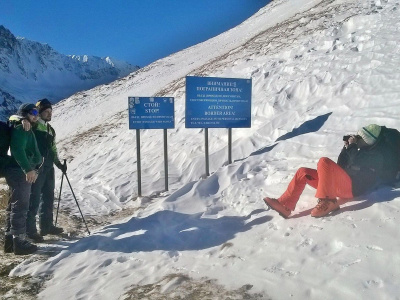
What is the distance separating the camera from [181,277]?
182 inches

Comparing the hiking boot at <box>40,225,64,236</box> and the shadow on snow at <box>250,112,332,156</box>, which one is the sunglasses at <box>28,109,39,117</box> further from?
the shadow on snow at <box>250,112,332,156</box>

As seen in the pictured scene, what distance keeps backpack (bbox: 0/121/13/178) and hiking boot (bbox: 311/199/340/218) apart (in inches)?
170

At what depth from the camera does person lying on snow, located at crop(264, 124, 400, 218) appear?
17.3ft

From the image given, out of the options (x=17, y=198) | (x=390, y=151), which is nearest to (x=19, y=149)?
(x=17, y=198)

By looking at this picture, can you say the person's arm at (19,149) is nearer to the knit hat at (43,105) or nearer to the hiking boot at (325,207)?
the knit hat at (43,105)

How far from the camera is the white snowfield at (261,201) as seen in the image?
4348 millimetres

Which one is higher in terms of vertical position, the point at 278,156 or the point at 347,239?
the point at 278,156

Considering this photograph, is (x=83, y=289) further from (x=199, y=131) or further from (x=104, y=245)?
(x=199, y=131)

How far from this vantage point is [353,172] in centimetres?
547

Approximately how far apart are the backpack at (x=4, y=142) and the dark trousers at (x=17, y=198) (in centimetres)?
10

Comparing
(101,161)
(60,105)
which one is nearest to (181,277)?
(101,161)

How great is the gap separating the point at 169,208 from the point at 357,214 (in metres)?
3.37

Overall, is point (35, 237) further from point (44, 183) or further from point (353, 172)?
point (353, 172)

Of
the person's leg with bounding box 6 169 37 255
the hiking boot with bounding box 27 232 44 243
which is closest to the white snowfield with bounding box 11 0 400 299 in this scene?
the person's leg with bounding box 6 169 37 255
